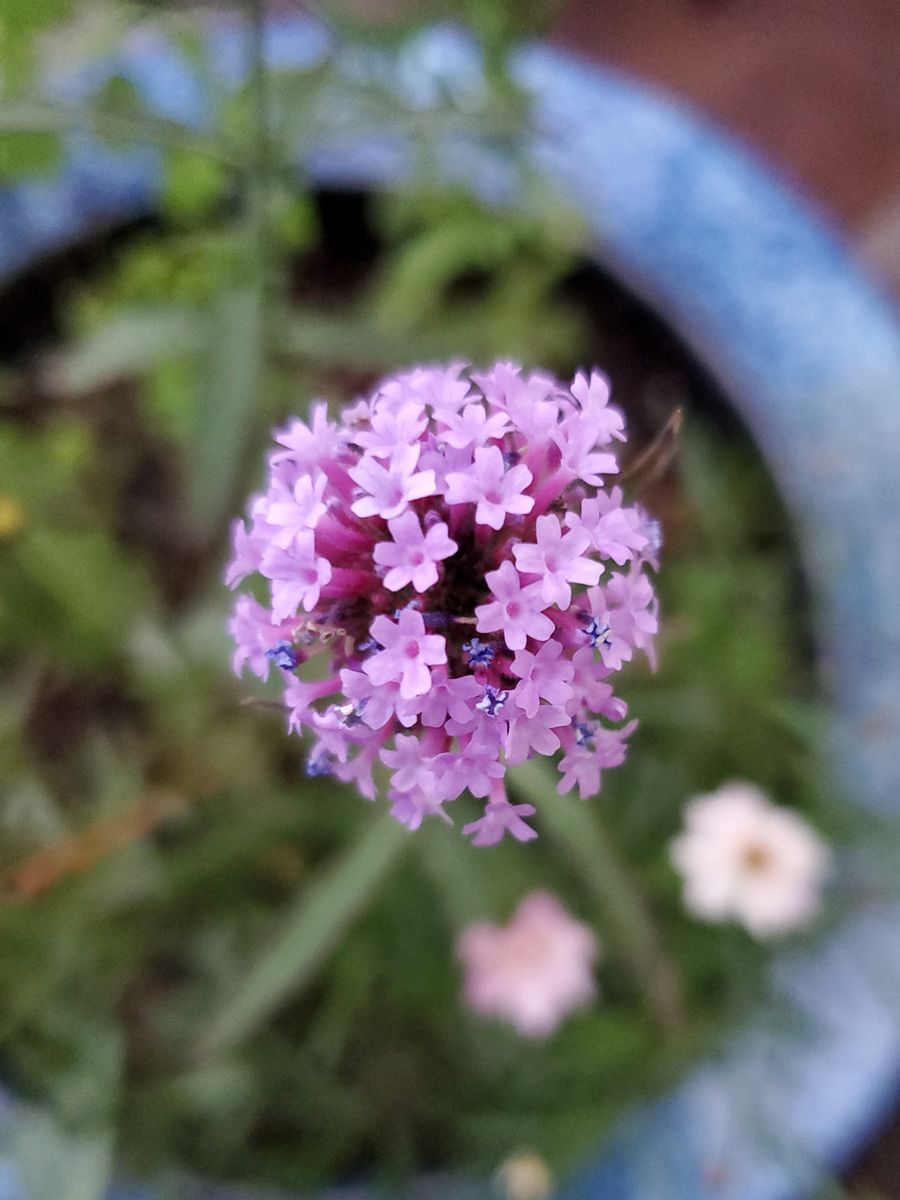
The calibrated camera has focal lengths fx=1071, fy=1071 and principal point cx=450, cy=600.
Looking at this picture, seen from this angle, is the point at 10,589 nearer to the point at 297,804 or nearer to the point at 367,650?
the point at 297,804

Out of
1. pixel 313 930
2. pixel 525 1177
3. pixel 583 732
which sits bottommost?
pixel 525 1177

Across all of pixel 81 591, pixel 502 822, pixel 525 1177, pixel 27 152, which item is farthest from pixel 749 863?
pixel 27 152

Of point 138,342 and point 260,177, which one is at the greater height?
point 260,177

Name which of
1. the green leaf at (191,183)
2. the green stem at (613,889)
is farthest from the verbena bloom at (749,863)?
the green leaf at (191,183)

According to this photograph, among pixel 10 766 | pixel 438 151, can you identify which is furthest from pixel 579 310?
pixel 10 766

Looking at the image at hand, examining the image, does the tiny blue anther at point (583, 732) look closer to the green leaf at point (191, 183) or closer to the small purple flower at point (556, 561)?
the small purple flower at point (556, 561)

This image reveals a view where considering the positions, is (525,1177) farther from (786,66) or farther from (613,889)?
(786,66)
